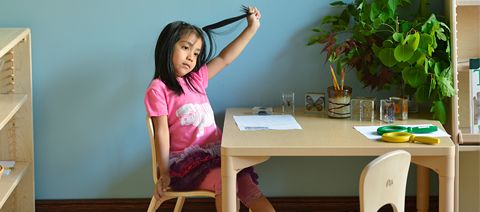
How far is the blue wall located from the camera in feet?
11.4

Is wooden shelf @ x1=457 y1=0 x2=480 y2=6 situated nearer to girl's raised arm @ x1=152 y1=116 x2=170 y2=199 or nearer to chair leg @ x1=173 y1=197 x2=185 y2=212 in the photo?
girl's raised arm @ x1=152 y1=116 x2=170 y2=199

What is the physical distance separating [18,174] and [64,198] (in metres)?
0.35

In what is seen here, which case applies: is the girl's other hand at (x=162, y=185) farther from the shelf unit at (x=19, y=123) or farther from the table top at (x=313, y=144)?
the shelf unit at (x=19, y=123)

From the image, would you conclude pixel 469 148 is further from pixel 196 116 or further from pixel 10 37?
pixel 10 37

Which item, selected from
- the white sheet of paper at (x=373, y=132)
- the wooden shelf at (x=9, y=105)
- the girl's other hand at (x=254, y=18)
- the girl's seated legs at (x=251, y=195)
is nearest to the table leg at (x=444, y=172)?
the white sheet of paper at (x=373, y=132)

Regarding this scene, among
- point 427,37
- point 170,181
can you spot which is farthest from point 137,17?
point 427,37

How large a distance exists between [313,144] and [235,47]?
0.66m

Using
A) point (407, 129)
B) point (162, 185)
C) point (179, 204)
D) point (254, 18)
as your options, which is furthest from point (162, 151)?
point (407, 129)

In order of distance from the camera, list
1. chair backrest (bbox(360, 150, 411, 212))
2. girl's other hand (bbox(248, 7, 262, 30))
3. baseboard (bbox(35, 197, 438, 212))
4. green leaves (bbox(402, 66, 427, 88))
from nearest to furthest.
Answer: chair backrest (bbox(360, 150, 411, 212)) → green leaves (bbox(402, 66, 427, 88)) → girl's other hand (bbox(248, 7, 262, 30)) → baseboard (bbox(35, 197, 438, 212))

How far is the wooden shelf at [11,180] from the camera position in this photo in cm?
320

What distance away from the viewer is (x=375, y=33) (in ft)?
11.0

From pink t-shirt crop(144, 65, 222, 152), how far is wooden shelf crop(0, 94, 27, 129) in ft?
1.65

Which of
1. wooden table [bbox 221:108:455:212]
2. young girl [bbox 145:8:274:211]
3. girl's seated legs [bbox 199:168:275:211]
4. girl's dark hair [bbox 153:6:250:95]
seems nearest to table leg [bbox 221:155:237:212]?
wooden table [bbox 221:108:455:212]

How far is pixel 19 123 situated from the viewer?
3.48m
